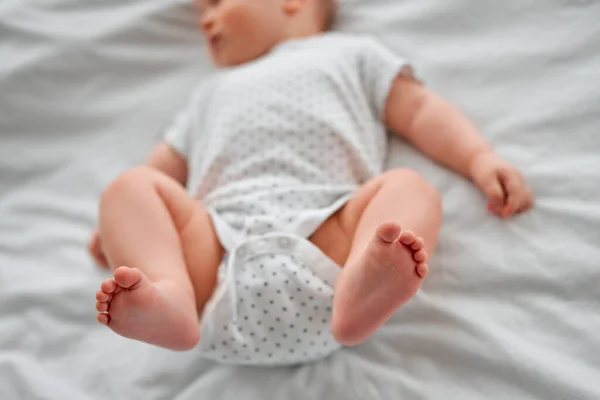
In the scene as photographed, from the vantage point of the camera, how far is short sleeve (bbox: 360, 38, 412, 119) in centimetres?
103

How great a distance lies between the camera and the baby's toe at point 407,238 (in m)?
0.61

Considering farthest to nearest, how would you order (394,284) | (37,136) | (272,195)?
(37,136), (272,195), (394,284)

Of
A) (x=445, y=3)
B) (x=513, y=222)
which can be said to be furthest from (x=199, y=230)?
(x=445, y=3)

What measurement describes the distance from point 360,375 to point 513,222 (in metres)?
→ 0.31

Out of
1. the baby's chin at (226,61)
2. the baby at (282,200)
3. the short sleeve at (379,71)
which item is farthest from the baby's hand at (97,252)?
the short sleeve at (379,71)

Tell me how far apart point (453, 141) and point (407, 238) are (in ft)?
1.24

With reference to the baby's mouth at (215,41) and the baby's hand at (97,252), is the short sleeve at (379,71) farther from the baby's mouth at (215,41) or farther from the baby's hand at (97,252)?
the baby's hand at (97,252)

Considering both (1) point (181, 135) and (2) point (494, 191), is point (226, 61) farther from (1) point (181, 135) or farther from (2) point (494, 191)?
(2) point (494, 191)

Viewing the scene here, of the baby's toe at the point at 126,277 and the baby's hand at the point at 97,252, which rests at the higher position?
the baby's toe at the point at 126,277

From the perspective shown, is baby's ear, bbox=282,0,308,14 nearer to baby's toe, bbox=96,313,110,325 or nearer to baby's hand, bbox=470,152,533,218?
baby's hand, bbox=470,152,533,218

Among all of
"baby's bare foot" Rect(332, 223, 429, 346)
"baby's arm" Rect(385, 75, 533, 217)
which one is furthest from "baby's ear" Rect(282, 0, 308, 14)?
"baby's bare foot" Rect(332, 223, 429, 346)

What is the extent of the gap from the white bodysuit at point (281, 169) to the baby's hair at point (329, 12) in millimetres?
128

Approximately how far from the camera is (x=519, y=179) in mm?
870

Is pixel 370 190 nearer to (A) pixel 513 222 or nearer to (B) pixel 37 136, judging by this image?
(A) pixel 513 222
